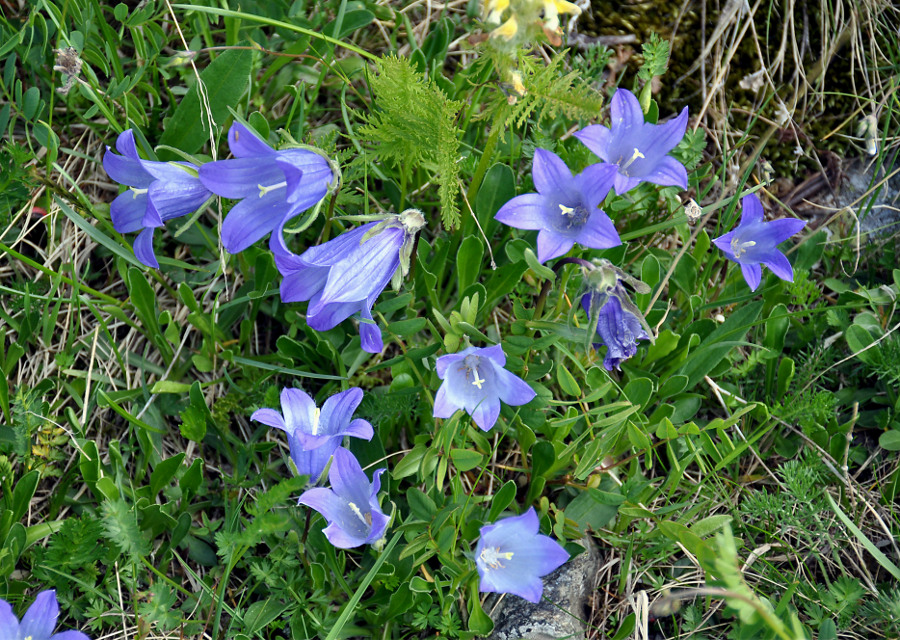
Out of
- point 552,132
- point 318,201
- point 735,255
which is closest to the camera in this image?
point 318,201

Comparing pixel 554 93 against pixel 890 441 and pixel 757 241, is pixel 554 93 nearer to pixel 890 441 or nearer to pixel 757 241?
pixel 757 241

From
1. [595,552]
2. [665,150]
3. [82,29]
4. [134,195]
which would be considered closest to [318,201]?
[134,195]

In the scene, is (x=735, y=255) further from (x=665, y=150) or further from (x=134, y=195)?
(x=134, y=195)

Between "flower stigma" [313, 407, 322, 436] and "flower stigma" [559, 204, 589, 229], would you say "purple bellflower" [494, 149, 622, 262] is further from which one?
"flower stigma" [313, 407, 322, 436]

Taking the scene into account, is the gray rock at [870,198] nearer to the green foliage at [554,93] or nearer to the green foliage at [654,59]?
the green foliage at [654,59]

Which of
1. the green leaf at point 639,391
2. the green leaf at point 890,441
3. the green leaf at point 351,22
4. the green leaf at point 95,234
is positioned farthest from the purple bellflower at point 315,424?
the green leaf at point 890,441

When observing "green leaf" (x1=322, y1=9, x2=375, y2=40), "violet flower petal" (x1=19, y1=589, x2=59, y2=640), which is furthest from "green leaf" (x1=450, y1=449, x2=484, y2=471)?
"green leaf" (x1=322, y1=9, x2=375, y2=40)
